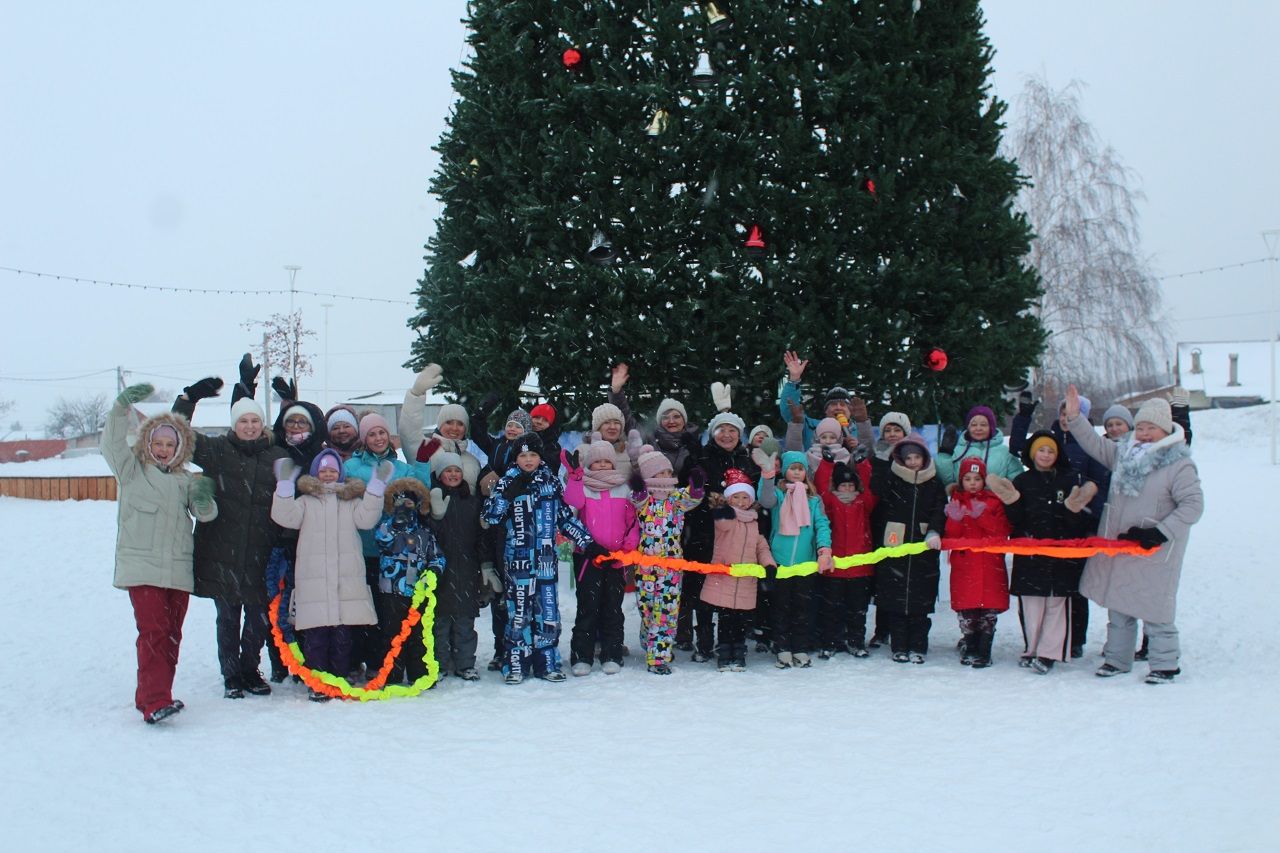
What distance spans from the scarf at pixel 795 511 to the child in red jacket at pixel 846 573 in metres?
0.31

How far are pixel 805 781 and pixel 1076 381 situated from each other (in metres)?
19.6

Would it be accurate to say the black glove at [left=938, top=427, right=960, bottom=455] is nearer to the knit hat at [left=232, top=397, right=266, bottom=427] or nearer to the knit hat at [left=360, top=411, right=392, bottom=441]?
the knit hat at [left=360, top=411, right=392, bottom=441]

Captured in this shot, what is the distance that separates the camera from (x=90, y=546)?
13891 mm

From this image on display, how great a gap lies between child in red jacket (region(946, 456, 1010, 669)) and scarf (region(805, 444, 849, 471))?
87 centimetres

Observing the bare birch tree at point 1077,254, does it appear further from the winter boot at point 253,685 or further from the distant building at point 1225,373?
the distant building at point 1225,373

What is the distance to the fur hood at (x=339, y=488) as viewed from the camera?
6.64 meters

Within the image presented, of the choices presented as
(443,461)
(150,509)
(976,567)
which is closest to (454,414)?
(443,461)

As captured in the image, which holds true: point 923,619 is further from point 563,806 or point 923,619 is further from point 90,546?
point 90,546

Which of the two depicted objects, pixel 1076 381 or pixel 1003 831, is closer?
pixel 1003 831

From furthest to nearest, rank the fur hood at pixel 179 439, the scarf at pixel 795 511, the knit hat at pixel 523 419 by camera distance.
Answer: the knit hat at pixel 523 419 → the scarf at pixel 795 511 → the fur hood at pixel 179 439

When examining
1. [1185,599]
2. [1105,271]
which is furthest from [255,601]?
[1105,271]

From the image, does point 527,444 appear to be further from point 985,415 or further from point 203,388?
point 985,415

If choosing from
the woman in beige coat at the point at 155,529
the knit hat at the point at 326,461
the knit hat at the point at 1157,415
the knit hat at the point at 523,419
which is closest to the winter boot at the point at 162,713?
the woman in beige coat at the point at 155,529

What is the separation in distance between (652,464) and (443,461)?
150cm
